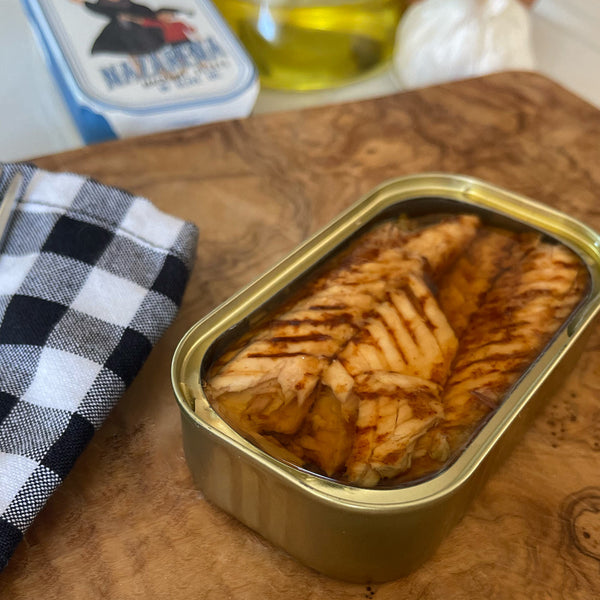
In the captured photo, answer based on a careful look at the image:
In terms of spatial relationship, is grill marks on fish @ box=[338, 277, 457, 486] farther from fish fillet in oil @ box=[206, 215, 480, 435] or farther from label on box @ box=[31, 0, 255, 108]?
label on box @ box=[31, 0, 255, 108]

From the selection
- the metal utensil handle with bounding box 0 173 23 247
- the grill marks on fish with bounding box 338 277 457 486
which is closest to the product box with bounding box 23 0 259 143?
the metal utensil handle with bounding box 0 173 23 247

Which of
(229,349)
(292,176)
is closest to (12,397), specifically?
(229,349)

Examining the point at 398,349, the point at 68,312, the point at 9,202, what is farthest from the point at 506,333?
the point at 9,202

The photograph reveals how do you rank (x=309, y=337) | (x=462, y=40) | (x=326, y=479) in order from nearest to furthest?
(x=326, y=479)
(x=309, y=337)
(x=462, y=40)

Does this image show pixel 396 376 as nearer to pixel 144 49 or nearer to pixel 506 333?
pixel 506 333

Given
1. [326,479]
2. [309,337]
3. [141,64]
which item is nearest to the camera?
[326,479]

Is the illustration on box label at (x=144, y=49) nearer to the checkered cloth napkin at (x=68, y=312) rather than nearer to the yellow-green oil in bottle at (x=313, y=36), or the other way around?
the yellow-green oil in bottle at (x=313, y=36)
